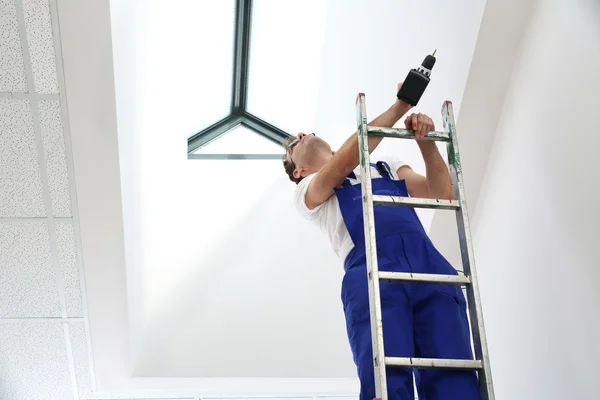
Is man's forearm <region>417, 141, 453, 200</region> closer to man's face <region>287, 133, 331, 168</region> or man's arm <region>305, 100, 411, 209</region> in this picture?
man's arm <region>305, 100, 411, 209</region>

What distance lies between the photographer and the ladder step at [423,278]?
168 cm

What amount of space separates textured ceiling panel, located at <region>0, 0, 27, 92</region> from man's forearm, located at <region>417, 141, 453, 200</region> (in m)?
1.50

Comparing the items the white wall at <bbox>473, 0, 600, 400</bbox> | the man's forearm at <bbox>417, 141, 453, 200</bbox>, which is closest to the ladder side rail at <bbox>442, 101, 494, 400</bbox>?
the man's forearm at <bbox>417, 141, 453, 200</bbox>

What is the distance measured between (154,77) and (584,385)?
2202 millimetres

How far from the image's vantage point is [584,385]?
6.67 feet

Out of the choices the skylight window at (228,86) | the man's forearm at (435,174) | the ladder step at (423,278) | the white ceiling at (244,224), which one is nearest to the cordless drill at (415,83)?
the man's forearm at (435,174)

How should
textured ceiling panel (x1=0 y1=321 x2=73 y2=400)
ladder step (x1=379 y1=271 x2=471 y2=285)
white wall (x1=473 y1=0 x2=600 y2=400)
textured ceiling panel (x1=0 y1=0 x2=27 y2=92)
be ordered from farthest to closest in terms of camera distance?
textured ceiling panel (x1=0 y1=321 x2=73 y2=400) → textured ceiling panel (x1=0 y1=0 x2=27 y2=92) → white wall (x1=473 y1=0 x2=600 y2=400) → ladder step (x1=379 y1=271 x2=471 y2=285)

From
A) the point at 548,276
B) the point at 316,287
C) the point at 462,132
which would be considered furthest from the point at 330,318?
the point at 548,276

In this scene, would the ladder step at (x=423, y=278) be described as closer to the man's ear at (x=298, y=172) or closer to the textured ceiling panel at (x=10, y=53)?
the man's ear at (x=298, y=172)

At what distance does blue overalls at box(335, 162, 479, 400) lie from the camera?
1679 mm

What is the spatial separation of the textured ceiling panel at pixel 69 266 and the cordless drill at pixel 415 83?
1.70m

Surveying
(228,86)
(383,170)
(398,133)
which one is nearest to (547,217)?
(383,170)

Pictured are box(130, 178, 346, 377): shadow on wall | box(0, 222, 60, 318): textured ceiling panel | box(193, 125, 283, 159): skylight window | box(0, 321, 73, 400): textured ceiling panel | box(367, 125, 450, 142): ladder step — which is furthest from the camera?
box(193, 125, 283, 159): skylight window

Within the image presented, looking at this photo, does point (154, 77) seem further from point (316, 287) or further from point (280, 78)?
point (316, 287)
